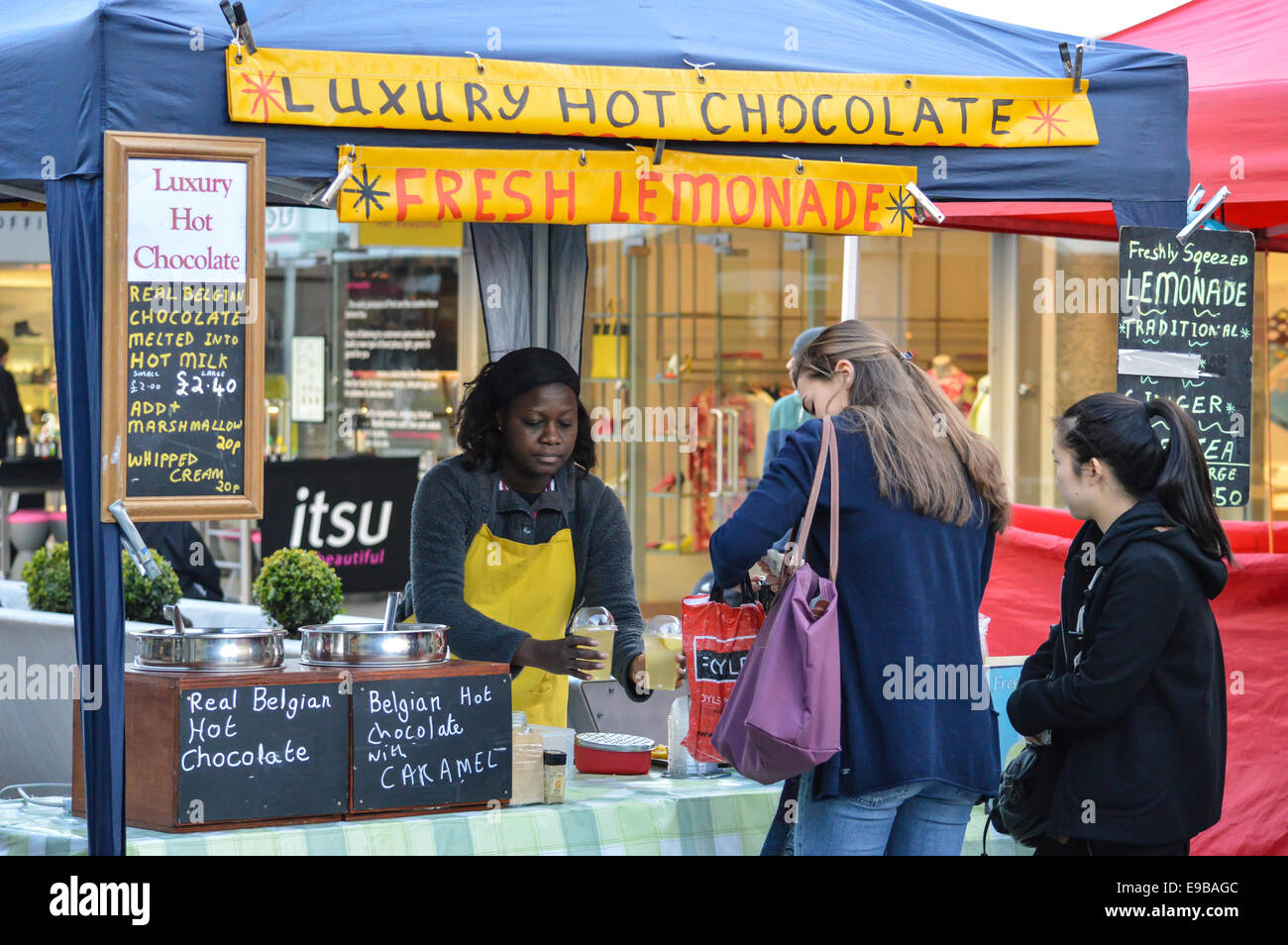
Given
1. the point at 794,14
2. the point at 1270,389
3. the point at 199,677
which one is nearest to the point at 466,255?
the point at 1270,389

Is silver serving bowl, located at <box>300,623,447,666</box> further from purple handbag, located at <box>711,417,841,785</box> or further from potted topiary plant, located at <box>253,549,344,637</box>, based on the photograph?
potted topiary plant, located at <box>253,549,344,637</box>

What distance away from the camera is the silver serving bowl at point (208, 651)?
10.7 ft

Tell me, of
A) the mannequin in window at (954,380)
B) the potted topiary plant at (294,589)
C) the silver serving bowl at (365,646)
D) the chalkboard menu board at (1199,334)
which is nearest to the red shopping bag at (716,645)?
the silver serving bowl at (365,646)

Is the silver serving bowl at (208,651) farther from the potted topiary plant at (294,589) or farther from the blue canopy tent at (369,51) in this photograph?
the potted topiary plant at (294,589)

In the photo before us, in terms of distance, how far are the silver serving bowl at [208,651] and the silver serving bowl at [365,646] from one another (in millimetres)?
97

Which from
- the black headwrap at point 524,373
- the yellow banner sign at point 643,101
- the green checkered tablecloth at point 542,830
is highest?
the yellow banner sign at point 643,101

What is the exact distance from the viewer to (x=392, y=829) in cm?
323

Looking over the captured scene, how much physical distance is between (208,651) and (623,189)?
140 centimetres

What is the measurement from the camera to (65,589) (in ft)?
20.3

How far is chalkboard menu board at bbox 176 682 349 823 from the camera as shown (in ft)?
10.2

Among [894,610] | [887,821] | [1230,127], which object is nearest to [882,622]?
[894,610]

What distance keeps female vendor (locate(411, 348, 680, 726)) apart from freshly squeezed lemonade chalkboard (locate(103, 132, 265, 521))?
64 cm

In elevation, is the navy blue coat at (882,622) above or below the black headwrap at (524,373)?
below

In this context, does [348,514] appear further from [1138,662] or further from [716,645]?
[1138,662]
